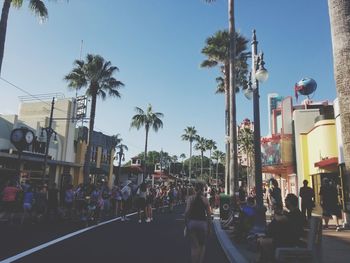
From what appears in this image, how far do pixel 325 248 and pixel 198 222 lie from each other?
447 centimetres

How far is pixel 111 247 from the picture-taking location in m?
9.52

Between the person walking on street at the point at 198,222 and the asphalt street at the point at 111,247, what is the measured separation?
159 cm

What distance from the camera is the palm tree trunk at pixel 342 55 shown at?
19.7 feet

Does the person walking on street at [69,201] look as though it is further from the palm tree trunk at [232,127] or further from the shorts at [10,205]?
the palm tree trunk at [232,127]

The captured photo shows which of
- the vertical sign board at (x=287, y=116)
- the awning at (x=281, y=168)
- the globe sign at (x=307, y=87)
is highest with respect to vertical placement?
the globe sign at (x=307, y=87)

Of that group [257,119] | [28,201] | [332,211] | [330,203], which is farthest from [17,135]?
[332,211]

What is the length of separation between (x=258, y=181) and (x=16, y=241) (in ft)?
22.3

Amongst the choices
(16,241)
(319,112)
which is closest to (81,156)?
(319,112)

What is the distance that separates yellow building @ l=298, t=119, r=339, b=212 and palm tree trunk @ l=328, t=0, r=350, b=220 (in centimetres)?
1402

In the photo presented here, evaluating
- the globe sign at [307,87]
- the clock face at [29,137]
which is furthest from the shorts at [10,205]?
the globe sign at [307,87]

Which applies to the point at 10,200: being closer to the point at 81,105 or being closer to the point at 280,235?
the point at 280,235

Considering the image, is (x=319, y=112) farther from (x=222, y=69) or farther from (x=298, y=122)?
(x=222, y=69)

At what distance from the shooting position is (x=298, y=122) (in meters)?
26.9

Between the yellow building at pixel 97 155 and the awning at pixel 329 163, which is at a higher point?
the yellow building at pixel 97 155
